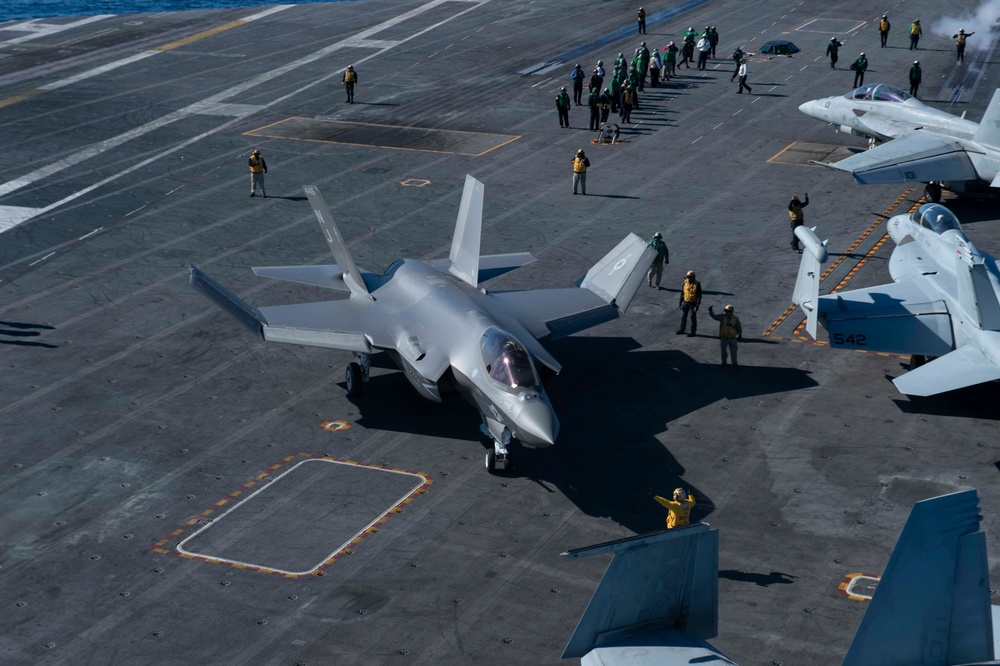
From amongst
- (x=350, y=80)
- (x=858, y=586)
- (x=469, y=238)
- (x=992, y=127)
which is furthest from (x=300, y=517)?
(x=350, y=80)

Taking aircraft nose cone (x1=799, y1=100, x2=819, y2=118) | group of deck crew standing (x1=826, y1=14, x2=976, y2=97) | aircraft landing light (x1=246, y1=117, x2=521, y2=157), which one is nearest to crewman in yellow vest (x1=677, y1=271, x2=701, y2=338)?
aircraft landing light (x1=246, y1=117, x2=521, y2=157)

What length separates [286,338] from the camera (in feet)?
93.6

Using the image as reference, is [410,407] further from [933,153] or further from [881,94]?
[881,94]

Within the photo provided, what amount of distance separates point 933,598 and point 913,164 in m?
31.8

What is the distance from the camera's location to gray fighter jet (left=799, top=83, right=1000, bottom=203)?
1618 inches

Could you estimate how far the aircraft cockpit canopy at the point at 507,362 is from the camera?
81.8ft

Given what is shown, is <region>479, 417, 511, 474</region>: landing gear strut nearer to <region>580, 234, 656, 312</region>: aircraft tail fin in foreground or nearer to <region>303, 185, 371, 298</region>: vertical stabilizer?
<region>580, 234, 656, 312</region>: aircraft tail fin in foreground

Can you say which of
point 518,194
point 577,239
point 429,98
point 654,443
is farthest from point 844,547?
point 429,98

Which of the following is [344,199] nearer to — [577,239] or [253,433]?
[577,239]

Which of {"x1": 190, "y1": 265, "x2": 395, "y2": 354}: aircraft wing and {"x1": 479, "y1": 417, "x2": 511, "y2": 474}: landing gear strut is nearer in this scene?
{"x1": 479, "y1": 417, "x2": 511, "y2": 474}: landing gear strut

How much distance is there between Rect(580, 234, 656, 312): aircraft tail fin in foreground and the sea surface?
326 ft

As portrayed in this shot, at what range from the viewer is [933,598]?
42.3 feet

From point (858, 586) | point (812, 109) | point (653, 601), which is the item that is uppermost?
point (653, 601)

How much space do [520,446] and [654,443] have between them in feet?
10.5
